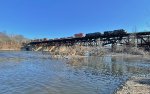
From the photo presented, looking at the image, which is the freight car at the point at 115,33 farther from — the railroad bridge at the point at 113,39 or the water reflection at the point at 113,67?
the water reflection at the point at 113,67

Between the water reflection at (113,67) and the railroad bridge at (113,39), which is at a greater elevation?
the railroad bridge at (113,39)

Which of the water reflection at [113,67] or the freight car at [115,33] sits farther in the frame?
the freight car at [115,33]

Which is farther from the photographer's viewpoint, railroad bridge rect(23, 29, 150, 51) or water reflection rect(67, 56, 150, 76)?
railroad bridge rect(23, 29, 150, 51)

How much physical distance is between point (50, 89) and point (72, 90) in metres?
1.64

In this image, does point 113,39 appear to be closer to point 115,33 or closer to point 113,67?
point 115,33

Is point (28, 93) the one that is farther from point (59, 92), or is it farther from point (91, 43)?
point (91, 43)

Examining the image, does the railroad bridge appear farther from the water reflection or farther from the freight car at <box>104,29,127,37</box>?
the water reflection

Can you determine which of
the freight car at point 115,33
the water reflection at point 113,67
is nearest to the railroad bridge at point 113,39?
the freight car at point 115,33

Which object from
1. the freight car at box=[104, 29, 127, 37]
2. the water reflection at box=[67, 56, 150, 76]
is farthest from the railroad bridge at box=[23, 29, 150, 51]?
the water reflection at box=[67, 56, 150, 76]

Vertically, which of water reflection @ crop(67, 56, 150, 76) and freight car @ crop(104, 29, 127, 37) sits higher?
freight car @ crop(104, 29, 127, 37)

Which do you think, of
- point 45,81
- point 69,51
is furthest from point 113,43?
point 45,81

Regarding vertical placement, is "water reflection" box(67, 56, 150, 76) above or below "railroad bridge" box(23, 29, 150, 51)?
below

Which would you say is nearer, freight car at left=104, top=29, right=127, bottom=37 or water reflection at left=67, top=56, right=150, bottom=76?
water reflection at left=67, top=56, right=150, bottom=76

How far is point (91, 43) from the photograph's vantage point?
11069 centimetres
